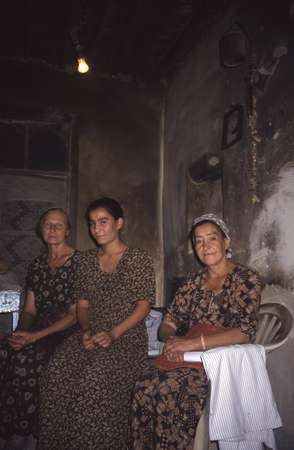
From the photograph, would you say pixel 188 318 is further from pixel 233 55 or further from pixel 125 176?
pixel 125 176

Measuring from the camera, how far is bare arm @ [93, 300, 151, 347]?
2.96 meters

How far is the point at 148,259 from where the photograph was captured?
344 centimetres

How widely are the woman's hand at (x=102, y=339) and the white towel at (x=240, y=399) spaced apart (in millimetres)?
830

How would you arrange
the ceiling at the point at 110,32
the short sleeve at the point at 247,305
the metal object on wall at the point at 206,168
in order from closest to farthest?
the short sleeve at the point at 247,305, the metal object on wall at the point at 206,168, the ceiling at the point at 110,32

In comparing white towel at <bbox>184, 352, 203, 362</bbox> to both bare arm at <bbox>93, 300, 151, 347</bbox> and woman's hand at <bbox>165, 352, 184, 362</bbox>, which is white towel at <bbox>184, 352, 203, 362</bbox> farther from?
bare arm at <bbox>93, 300, 151, 347</bbox>

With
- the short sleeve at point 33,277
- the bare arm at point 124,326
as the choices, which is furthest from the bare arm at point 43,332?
the bare arm at point 124,326

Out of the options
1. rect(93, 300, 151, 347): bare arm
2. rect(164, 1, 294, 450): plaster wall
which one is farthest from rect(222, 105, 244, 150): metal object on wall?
rect(93, 300, 151, 347): bare arm

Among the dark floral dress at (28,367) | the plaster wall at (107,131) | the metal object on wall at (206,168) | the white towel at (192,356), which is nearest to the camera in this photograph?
the white towel at (192,356)

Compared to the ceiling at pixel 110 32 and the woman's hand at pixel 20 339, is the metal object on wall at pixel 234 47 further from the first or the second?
the woman's hand at pixel 20 339

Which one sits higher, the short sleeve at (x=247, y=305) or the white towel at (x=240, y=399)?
the short sleeve at (x=247, y=305)

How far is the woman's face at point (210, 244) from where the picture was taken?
297 cm

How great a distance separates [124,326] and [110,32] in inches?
149

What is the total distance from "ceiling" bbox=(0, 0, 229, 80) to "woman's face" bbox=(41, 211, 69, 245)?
2.21 meters

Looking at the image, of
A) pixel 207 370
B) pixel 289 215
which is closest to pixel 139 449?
pixel 207 370
